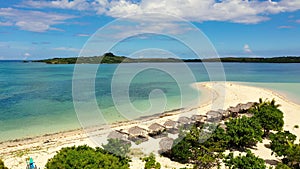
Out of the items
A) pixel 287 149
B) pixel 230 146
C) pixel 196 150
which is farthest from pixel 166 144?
pixel 287 149

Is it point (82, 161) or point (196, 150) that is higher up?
point (82, 161)

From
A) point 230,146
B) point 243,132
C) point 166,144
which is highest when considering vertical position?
point 243,132

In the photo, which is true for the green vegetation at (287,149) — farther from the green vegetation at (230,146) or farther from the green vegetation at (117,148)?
the green vegetation at (117,148)

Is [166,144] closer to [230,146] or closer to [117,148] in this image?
[117,148]

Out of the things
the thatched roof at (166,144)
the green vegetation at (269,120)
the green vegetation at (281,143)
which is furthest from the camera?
the green vegetation at (269,120)

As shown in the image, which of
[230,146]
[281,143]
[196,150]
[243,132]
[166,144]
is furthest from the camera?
[230,146]

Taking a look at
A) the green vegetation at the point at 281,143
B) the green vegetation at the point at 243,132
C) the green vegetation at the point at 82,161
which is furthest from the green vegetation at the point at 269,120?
the green vegetation at the point at 82,161

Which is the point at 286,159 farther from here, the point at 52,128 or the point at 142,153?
the point at 52,128

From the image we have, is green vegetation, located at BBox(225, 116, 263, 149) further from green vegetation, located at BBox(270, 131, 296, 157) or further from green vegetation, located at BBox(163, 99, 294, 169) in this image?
green vegetation, located at BBox(270, 131, 296, 157)
